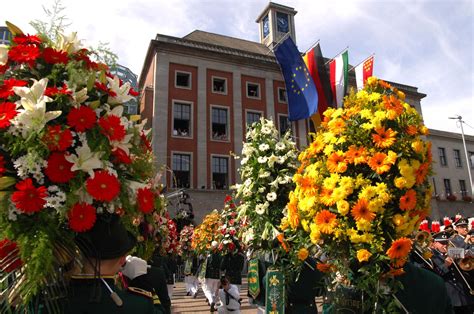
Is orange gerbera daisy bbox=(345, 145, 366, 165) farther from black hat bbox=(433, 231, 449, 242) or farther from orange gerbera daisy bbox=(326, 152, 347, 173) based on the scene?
black hat bbox=(433, 231, 449, 242)

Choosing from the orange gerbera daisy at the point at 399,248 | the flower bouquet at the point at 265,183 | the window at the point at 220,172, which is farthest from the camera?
the window at the point at 220,172

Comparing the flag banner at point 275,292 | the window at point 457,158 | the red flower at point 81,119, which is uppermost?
the window at point 457,158

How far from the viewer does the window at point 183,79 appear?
97.7 ft

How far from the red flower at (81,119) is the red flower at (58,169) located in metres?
0.20

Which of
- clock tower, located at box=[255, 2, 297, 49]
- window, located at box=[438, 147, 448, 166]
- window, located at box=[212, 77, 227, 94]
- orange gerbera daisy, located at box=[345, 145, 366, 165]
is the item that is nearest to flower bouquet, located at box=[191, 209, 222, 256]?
orange gerbera daisy, located at box=[345, 145, 366, 165]

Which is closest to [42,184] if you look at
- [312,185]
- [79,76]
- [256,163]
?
[79,76]

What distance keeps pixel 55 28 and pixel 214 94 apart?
2814cm

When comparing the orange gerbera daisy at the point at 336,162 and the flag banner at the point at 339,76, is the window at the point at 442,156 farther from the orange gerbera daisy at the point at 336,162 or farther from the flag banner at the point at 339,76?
the orange gerbera daisy at the point at 336,162

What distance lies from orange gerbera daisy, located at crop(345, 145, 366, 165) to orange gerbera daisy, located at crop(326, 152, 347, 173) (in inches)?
2.2

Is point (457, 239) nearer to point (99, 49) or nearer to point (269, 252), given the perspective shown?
point (269, 252)

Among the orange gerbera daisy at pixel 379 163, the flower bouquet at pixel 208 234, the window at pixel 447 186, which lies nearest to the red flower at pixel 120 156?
the orange gerbera daisy at pixel 379 163

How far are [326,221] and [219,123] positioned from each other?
2734cm

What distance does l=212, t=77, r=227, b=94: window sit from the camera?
30.9 metres

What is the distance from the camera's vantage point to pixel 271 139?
247 inches
